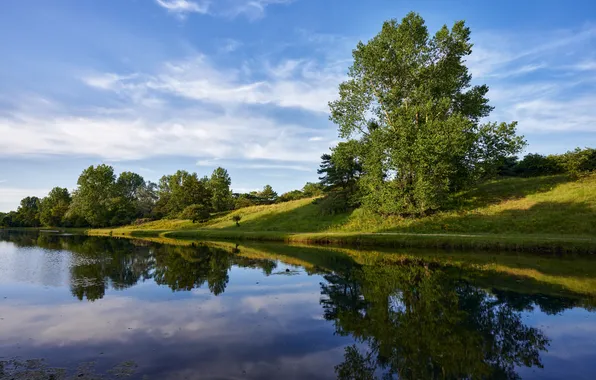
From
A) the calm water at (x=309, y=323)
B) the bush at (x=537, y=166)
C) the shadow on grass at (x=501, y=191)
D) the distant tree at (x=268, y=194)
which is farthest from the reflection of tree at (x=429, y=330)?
the distant tree at (x=268, y=194)

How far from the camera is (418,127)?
136 feet

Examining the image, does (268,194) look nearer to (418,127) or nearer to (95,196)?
(95,196)

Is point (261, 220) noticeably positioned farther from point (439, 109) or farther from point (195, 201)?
point (439, 109)

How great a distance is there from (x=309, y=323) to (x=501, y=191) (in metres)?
44.6

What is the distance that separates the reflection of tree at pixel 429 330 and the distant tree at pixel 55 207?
123 m

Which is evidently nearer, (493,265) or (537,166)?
(493,265)

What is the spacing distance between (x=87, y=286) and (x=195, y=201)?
2577 inches

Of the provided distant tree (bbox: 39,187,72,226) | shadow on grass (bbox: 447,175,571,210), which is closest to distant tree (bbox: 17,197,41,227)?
distant tree (bbox: 39,187,72,226)

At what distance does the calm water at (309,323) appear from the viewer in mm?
8102

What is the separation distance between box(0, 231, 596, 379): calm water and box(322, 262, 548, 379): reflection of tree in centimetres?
5

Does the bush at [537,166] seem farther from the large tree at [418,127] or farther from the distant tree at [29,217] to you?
the distant tree at [29,217]

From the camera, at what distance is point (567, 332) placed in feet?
34.2

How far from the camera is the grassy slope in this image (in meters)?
30.6

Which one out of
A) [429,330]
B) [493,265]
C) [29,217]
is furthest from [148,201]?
[429,330]
